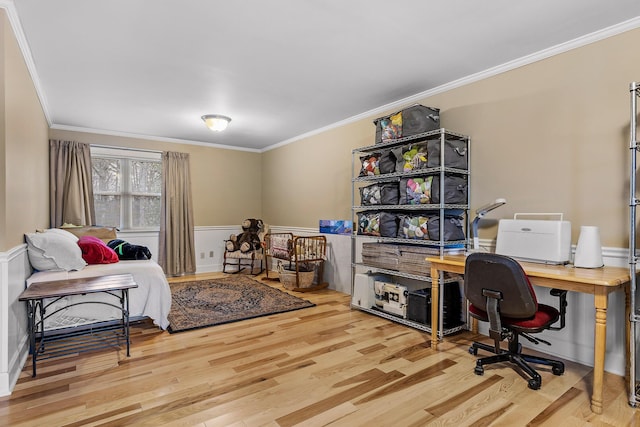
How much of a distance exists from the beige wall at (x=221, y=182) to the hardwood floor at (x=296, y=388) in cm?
356

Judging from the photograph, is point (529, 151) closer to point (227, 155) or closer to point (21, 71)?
point (21, 71)

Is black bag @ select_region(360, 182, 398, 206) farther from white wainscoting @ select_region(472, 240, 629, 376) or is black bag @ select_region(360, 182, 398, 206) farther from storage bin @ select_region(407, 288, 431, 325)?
white wainscoting @ select_region(472, 240, 629, 376)

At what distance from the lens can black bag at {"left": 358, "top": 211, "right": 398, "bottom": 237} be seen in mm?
3506

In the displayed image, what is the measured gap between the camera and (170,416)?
1894mm

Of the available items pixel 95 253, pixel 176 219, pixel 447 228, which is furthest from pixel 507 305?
pixel 176 219

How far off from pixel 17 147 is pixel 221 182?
3896 millimetres

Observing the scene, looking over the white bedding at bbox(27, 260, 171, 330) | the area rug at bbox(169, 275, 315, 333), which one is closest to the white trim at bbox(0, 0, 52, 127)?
the white bedding at bbox(27, 260, 171, 330)

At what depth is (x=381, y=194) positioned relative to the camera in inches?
143

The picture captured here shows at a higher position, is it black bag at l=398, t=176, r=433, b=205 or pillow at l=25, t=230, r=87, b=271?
black bag at l=398, t=176, r=433, b=205

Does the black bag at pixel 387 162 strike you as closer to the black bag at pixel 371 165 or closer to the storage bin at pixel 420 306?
the black bag at pixel 371 165

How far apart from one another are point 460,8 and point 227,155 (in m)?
5.04

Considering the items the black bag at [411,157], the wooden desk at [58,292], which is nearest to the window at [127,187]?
the wooden desk at [58,292]

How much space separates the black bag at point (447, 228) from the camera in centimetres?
309

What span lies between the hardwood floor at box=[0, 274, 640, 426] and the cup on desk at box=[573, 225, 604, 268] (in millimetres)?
765
